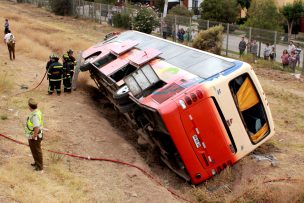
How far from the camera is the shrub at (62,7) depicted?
41.3 metres

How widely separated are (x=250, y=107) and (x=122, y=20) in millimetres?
25331

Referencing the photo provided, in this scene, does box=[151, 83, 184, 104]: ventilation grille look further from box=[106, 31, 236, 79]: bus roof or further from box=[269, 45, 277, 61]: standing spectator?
box=[269, 45, 277, 61]: standing spectator

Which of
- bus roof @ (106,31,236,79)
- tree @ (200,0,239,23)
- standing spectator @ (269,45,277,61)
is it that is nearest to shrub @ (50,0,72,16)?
tree @ (200,0,239,23)

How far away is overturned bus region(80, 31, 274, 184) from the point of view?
7.35m

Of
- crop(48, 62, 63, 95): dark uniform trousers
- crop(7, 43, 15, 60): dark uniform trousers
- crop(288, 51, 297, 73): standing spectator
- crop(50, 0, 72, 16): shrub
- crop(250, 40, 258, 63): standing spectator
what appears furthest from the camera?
crop(50, 0, 72, 16): shrub

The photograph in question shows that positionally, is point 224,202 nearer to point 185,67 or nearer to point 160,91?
point 160,91

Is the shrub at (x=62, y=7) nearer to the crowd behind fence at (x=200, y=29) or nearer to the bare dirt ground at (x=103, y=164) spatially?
the crowd behind fence at (x=200, y=29)

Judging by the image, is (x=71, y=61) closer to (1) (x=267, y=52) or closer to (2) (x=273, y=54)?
(2) (x=273, y=54)

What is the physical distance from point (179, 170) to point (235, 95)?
1800 mm

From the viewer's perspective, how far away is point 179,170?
833 cm

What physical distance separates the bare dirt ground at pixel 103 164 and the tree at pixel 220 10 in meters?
24.8

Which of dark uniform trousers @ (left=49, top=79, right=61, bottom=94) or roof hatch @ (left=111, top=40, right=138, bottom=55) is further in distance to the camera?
dark uniform trousers @ (left=49, top=79, right=61, bottom=94)

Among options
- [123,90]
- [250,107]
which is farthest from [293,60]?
[123,90]

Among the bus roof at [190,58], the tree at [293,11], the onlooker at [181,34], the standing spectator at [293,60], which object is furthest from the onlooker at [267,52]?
the tree at [293,11]
